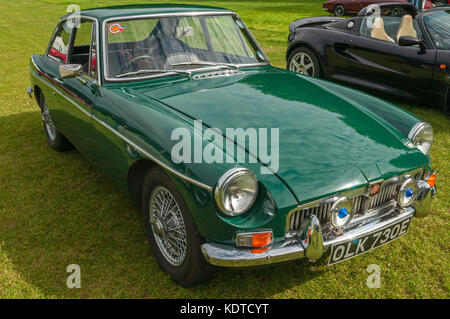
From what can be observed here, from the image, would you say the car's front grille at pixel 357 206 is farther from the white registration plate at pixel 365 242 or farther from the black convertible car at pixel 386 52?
the black convertible car at pixel 386 52

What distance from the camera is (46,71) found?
4.39 meters

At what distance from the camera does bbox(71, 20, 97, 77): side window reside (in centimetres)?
348

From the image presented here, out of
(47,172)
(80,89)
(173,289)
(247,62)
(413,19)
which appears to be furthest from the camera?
(413,19)

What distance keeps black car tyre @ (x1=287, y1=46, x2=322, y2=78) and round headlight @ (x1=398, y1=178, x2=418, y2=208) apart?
4216mm

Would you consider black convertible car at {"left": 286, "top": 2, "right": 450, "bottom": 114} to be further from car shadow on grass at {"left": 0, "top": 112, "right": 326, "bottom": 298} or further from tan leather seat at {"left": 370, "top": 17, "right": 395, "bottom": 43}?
car shadow on grass at {"left": 0, "top": 112, "right": 326, "bottom": 298}

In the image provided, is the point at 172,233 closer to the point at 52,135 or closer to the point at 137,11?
the point at 137,11

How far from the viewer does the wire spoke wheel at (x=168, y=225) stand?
260cm

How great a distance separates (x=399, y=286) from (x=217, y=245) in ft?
4.34

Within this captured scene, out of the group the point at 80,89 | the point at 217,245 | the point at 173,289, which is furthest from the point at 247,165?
the point at 80,89

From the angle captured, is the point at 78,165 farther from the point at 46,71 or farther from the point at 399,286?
the point at 399,286

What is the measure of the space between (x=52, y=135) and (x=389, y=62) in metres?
4.55

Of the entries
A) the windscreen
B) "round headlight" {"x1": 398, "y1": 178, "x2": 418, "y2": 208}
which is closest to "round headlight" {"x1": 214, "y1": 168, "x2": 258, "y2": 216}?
"round headlight" {"x1": 398, "y1": 178, "x2": 418, "y2": 208}

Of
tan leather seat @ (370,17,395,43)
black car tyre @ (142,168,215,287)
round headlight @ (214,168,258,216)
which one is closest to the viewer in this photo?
round headlight @ (214,168,258,216)

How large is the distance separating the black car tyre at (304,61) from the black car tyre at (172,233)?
4596 mm
